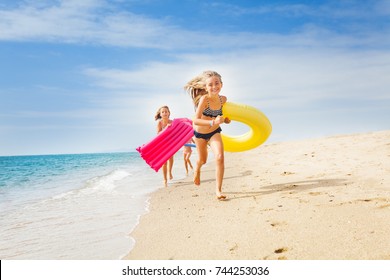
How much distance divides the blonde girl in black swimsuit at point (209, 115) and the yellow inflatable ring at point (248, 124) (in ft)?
1.07

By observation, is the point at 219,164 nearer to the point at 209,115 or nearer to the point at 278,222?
the point at 209,115

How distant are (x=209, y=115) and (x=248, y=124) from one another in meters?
1.02

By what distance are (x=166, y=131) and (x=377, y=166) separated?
378 centimetres

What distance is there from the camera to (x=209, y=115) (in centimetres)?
470

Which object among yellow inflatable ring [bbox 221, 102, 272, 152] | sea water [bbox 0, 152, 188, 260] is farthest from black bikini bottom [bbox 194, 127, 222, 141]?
sea water [bbox 0, 152, 188, 260]

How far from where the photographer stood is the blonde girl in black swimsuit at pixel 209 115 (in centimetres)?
452

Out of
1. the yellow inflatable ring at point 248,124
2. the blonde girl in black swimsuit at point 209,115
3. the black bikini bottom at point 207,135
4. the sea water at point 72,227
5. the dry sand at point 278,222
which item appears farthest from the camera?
the yellow inflatable ring at point 248,124

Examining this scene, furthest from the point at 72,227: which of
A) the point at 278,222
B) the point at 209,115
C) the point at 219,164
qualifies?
the point at 278,222

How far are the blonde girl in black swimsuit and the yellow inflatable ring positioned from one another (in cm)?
33

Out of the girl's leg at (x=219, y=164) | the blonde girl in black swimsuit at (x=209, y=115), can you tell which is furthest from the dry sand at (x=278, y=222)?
the blonde girl in black swimsuit at (x=209, y=115)

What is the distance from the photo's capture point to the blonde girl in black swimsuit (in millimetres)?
4523

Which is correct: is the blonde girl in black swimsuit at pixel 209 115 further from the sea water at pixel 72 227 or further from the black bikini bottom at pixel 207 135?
the sea water at pixel 72 227
